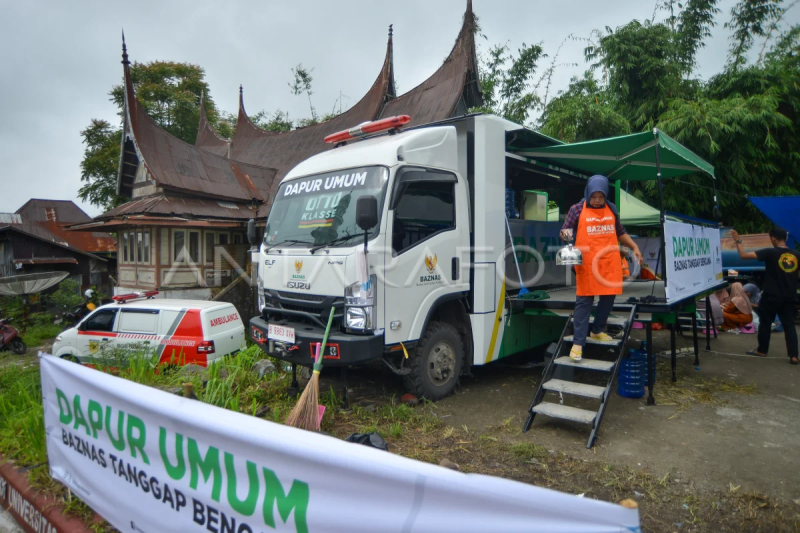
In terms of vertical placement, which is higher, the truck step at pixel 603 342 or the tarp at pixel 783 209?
the tarp at pixel 783 209

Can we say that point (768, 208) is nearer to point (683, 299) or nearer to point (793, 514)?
point (683, 299)

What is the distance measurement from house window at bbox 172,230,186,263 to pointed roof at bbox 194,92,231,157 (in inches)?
300

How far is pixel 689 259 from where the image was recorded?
5867 mm

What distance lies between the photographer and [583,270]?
4.82 m

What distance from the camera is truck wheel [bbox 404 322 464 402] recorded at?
501cm

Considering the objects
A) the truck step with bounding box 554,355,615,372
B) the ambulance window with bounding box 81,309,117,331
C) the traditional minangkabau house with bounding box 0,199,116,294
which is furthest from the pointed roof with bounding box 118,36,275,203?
the truck step with bounding box 554,355,615,372

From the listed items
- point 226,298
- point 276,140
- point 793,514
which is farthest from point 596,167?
point 276,140

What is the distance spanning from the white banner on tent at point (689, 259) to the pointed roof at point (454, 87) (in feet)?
29.8

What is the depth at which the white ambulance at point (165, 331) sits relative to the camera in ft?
27.8

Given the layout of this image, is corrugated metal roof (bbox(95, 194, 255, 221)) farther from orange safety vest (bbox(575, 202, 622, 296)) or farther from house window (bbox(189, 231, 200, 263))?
orange safety vest (bbox(575, 202, 622, 296))

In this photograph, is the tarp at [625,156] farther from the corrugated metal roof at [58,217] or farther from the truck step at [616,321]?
the corrugated metal roof at [58,217]

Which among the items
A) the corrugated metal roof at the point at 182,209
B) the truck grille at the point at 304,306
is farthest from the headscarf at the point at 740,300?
the corrugated metal roof at the point at 182,209

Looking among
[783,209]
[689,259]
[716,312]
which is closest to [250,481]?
[689,259]

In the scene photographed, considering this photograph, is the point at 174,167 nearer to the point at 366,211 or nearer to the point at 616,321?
the point at 366,211
